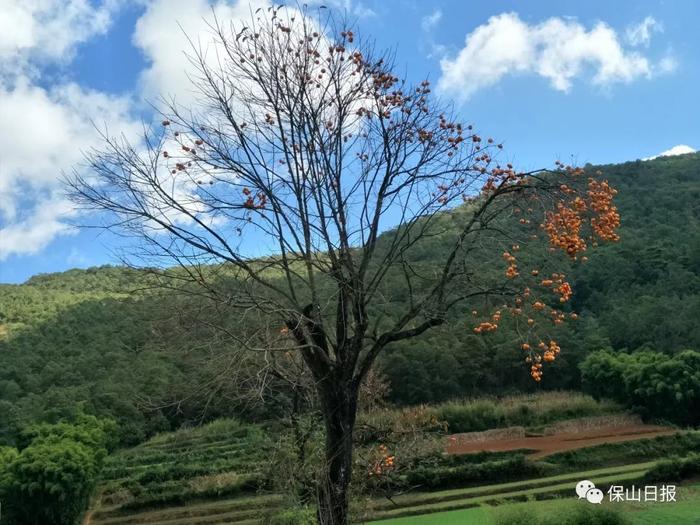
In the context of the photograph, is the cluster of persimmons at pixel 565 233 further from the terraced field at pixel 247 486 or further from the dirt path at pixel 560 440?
the dirt path at pixel 560 440

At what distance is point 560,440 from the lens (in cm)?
2834

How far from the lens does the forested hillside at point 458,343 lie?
1367 inches

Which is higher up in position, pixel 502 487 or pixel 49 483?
pixel 49 483

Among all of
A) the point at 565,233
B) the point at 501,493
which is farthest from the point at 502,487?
the point at 565,233

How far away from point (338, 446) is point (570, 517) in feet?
20.8

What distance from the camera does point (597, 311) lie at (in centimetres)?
4638

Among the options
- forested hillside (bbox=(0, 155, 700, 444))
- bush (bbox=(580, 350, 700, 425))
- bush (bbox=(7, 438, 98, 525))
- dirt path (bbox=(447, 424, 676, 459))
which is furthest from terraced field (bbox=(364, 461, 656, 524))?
bush (bbox=(7, 438, 98, 525))

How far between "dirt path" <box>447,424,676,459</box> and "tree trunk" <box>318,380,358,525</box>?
20436 mm

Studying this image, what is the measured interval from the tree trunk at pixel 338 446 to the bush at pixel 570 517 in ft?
18.7

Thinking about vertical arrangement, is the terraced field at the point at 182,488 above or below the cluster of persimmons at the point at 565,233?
below

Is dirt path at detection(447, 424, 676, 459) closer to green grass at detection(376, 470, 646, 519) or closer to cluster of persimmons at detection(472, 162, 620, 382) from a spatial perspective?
green grass at detection(376, 470, 646, 519)

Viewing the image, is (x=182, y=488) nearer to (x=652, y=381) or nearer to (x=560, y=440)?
(x=560, y=440)

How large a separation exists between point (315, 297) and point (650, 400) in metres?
30.7

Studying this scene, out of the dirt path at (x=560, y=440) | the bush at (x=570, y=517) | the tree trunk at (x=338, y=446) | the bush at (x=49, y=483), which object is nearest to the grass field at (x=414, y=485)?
the dirt path at (x=560, y=440)
